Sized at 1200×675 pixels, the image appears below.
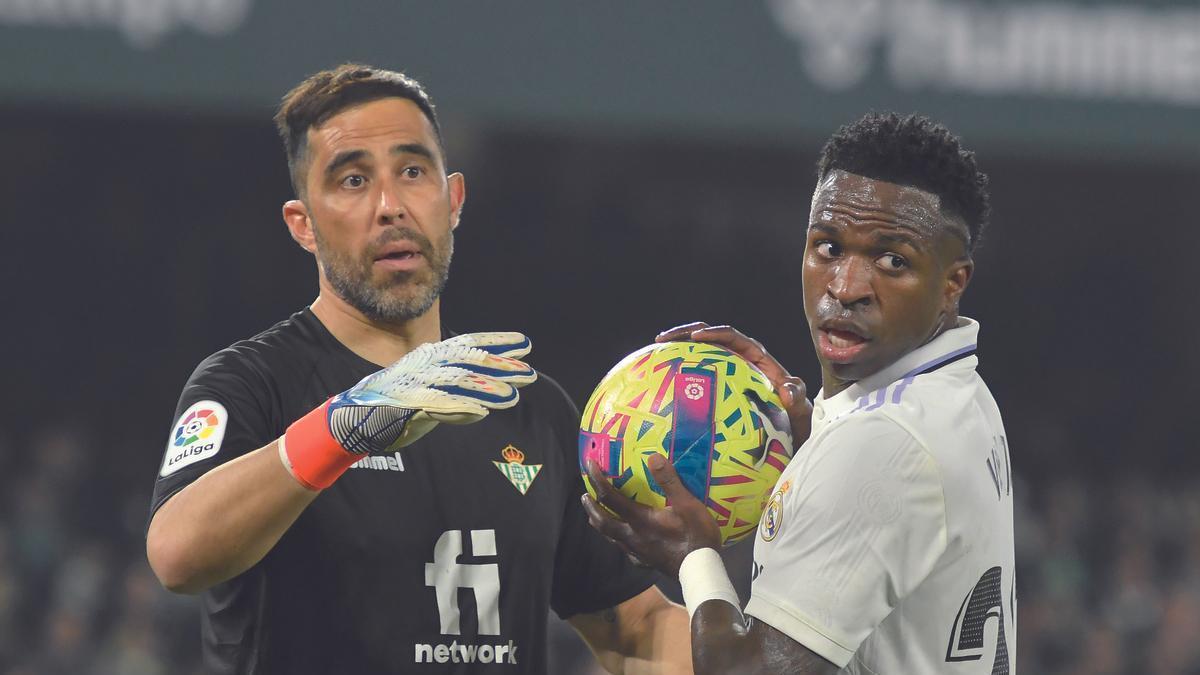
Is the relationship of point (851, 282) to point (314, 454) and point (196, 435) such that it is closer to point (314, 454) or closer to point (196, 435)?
point (314, 454)

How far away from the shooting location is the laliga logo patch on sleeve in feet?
11.3

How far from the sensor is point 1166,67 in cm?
1059

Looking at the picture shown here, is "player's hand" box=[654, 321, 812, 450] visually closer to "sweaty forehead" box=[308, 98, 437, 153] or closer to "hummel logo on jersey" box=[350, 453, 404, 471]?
"hummel logo on jersey" box=[350, 453, 404, 471]

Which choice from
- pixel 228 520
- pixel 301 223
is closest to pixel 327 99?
pixel 301 223

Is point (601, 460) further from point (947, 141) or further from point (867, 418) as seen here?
point (947, 141)

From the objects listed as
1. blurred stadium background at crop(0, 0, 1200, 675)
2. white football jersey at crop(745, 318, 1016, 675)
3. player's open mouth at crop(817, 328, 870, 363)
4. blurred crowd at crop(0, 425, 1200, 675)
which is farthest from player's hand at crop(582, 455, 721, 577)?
blurred crowd at crop(0, 425, 1200, 675)

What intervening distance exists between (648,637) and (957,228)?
4.67 ft

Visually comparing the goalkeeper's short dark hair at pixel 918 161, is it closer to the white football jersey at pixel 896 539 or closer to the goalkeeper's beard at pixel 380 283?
the white football jersey at pixel 896 539

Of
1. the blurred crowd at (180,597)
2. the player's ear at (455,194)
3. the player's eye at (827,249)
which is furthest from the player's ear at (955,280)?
the blurred crowd at (180,597)

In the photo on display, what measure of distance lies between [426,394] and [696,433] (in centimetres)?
63

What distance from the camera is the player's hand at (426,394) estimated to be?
322 cm

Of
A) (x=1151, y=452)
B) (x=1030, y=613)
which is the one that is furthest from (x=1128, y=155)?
(x=1151, y=452)

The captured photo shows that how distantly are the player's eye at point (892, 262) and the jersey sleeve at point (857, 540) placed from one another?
355 millimetres

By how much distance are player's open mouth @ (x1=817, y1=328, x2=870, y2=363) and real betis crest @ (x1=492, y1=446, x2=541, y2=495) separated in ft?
3.01
